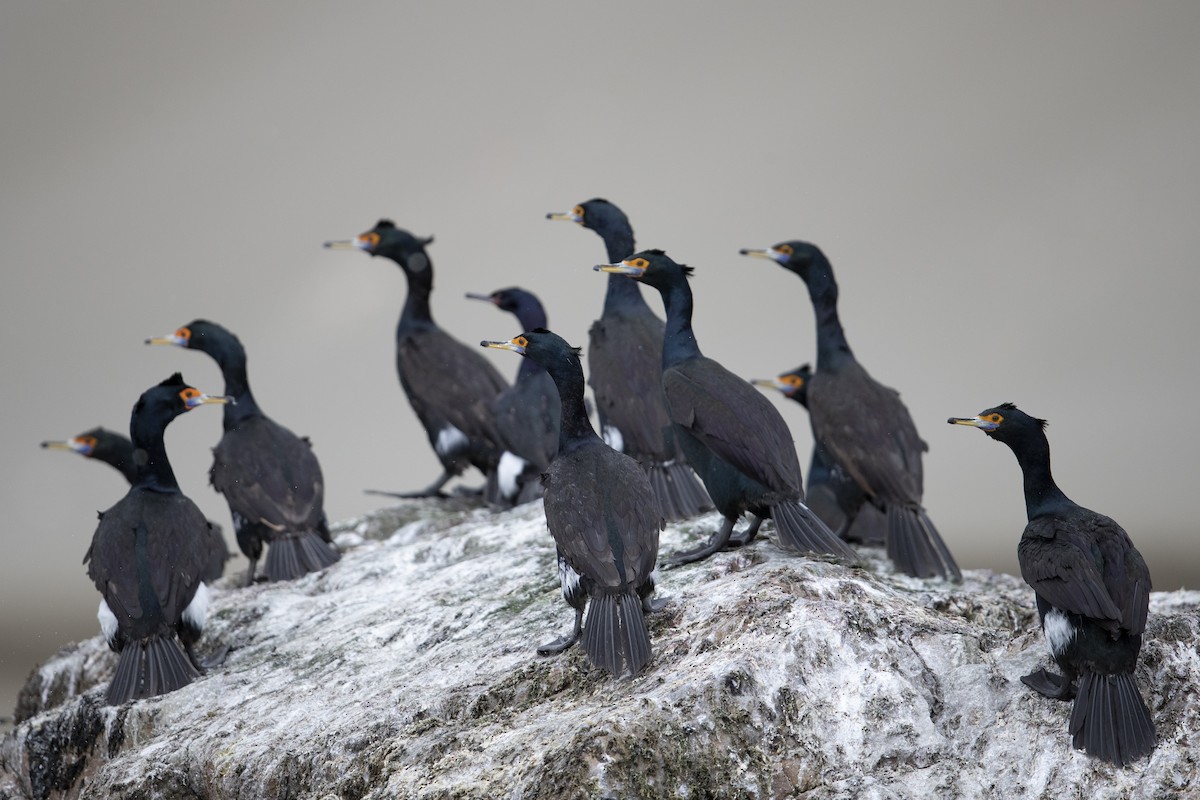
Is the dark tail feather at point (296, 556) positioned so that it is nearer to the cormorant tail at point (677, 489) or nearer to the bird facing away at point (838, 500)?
the cormorant tail at point (677, 489)

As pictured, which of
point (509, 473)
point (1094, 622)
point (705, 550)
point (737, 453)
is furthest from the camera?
point (509, 473)

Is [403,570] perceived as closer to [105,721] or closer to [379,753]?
[105,721]

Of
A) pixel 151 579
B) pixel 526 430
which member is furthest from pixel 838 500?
pixel 151 579

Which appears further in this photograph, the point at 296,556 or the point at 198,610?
the point at 296,556

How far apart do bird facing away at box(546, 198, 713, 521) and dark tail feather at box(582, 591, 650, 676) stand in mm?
2351

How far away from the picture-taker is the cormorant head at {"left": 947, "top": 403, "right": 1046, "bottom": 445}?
513 centimetres

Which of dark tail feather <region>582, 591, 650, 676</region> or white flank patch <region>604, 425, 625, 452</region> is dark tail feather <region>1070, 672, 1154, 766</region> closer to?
dark tail feather <region>582, 591, 650, 676</region>

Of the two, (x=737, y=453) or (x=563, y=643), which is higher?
(x=737, y=453)

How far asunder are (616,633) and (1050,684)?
1546mm

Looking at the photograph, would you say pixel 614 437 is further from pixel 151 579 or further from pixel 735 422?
pixel 151 579

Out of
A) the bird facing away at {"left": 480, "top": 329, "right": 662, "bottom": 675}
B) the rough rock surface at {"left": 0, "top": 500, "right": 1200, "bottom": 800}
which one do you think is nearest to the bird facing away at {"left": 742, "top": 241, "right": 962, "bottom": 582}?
the rough rock surface at {"left": 0, "top": 500, "right": 1200, "bottom": 800}

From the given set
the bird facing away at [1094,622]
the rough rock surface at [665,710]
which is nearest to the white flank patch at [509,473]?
the rough rock surface at [665,710]

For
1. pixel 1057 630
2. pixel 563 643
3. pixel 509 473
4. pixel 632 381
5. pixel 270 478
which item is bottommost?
pixel 1057 630

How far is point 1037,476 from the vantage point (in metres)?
5.04
